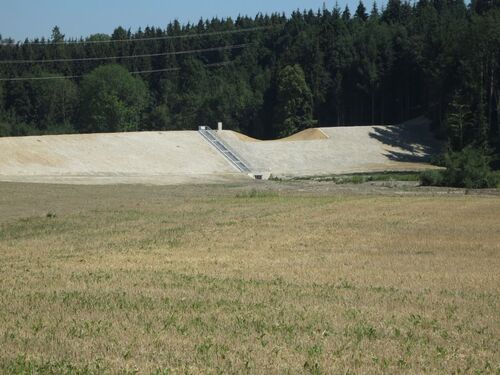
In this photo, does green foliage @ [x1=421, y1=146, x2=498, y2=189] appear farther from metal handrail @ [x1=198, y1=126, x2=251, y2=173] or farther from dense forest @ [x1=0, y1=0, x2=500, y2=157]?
dense forest @ [x1=0, y1=0, x2=500, y2=157]

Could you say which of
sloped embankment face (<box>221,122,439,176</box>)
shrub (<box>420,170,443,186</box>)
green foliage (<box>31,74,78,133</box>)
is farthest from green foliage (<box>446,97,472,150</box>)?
green foliage (<box>31,74,78,133</box>)

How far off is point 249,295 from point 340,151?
71848mm

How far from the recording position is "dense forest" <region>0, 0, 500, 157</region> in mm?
88938

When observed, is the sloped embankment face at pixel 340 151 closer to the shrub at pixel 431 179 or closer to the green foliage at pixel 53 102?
the shrub at pixel 431 179

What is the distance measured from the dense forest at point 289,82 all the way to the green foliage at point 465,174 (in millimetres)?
25858

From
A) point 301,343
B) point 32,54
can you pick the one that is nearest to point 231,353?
point 301,343

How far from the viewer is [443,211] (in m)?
33.8

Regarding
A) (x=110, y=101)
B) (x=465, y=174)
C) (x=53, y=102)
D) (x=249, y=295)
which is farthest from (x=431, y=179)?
(x=53, y=102)

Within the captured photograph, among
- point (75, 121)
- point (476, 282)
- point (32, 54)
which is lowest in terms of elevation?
point (476, 282)

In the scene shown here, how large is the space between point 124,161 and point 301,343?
6017 cm

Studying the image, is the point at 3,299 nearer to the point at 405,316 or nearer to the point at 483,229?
the point at 405,316

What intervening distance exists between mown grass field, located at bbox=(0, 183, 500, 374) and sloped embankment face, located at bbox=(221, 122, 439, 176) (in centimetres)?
4642

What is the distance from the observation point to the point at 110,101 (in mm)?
115812

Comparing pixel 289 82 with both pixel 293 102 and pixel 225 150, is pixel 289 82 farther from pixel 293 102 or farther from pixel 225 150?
pixel 225 150
